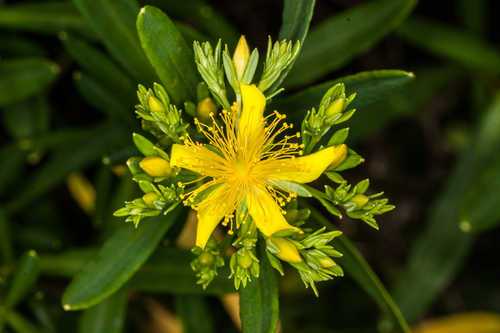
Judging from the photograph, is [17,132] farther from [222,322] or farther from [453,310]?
[453,310]

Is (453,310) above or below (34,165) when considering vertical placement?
below

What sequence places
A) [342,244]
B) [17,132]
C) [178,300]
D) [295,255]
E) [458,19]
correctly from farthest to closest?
[458,19] < [17,132] < [178,300] < [342,244] < [295,255]

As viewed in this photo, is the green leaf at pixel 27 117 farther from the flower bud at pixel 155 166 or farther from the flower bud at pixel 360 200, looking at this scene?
the flower bud at pixel 360 200

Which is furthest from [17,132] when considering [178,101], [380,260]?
[380,260]

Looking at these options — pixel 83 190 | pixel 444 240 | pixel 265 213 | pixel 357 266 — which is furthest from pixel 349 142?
pixel 83 190

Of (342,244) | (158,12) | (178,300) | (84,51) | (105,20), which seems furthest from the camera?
(178,300)

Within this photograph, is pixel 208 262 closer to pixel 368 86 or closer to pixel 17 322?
pixel 368 86
